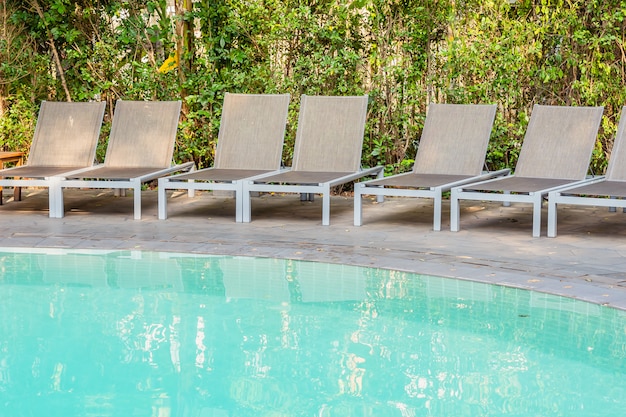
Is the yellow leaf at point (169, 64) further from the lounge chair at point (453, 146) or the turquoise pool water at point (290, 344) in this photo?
the turquoise pool water at point (290, 344)

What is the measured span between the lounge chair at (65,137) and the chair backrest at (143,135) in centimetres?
20

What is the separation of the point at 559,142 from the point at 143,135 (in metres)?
3.98

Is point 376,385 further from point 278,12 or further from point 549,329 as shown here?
point 278,12

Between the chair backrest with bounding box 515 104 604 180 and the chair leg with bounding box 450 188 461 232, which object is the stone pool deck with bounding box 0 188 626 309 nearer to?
the chair leg with bounding box 450 188 461 232

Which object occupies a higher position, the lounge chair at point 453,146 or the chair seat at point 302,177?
the lounge chair at point 453,146

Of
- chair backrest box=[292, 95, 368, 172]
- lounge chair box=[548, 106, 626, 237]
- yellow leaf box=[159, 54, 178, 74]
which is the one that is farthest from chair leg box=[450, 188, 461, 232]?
yellow leaf box=[159, 54, 178, 74]

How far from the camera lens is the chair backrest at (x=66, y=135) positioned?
9.91 m

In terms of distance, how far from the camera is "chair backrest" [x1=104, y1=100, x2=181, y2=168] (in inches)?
384

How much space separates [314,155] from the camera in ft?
31.1

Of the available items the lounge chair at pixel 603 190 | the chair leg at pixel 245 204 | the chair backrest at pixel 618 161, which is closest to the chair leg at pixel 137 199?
the chair leg at pixel 245 204

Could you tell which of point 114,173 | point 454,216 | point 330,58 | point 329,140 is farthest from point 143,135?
point 454,216

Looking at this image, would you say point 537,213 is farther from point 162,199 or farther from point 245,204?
point 162,199

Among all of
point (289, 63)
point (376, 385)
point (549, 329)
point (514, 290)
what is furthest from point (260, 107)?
point (376, 385)

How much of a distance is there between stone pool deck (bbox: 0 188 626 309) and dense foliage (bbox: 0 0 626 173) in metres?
1.05
